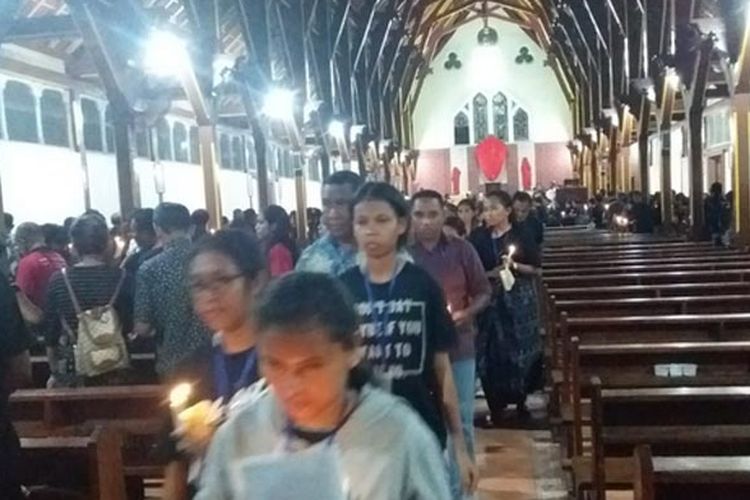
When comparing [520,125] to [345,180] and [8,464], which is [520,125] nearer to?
[345,180]

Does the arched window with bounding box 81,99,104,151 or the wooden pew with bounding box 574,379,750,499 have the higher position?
the arched window with bounding box 81,99,104,151

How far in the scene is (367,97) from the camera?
2805 centimetres

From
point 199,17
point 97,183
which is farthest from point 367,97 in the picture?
point 199,17

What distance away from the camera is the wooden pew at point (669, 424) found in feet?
12.6

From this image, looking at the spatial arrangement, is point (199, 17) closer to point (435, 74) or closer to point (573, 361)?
point (573, 361)

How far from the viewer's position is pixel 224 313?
2486mm

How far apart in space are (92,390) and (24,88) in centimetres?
1154

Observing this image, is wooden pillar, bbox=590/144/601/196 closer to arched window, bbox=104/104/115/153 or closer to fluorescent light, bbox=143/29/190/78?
arched window, bbox=104/104/115/153

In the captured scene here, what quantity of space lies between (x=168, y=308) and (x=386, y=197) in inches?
47.8

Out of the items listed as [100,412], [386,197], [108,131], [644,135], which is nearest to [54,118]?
[108,131]

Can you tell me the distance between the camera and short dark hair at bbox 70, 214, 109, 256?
15.8 feet

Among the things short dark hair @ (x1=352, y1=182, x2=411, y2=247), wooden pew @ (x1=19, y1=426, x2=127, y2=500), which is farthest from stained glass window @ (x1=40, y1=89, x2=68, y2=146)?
short dark hair @ (x1=352, y1=182, x2=411, y2=247)

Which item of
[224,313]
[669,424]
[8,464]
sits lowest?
[669,424]

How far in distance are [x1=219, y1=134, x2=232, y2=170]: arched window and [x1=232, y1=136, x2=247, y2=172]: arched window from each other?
1.19 feet
